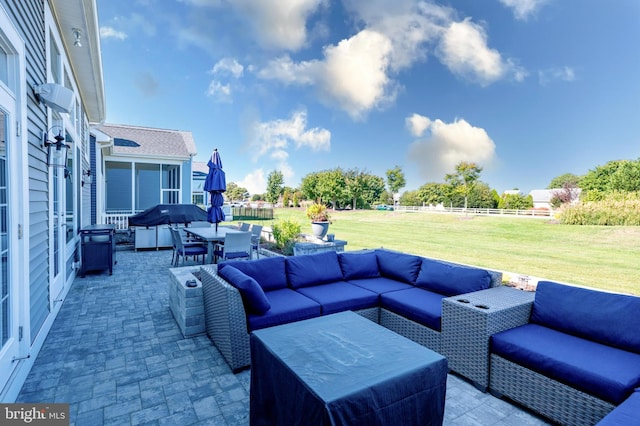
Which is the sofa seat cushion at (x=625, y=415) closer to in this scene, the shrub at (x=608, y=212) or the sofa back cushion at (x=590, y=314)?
the sofa back cushion at (x=590, y=314)

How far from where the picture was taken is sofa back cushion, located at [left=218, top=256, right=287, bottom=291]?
12.0 ft

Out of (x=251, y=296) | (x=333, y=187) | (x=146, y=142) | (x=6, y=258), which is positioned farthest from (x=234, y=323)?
(x=333, y=187)

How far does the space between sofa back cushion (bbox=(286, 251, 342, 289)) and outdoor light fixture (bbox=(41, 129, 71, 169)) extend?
311 centimetres

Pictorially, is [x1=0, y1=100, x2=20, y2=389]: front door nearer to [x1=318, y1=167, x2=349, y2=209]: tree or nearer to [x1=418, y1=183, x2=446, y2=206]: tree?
[x1=318, y1=167, x2=349, y2=209]: tree

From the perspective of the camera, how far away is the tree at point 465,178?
2691 centimetres

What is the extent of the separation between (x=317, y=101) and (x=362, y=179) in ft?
44.4

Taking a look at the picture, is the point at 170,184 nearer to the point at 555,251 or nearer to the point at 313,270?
the point at 313,270

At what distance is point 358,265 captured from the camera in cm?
443

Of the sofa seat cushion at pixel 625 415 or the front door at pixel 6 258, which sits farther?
the front door at pixel 6 258

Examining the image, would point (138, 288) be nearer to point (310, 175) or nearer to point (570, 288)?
point (570, 288)

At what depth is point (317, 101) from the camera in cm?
2589

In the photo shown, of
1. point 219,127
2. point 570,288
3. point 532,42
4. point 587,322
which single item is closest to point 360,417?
point 587,322

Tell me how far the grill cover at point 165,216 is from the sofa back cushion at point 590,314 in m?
8.78

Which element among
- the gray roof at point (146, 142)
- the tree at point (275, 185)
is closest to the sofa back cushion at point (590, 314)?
the gray roof at point (146, 142)
